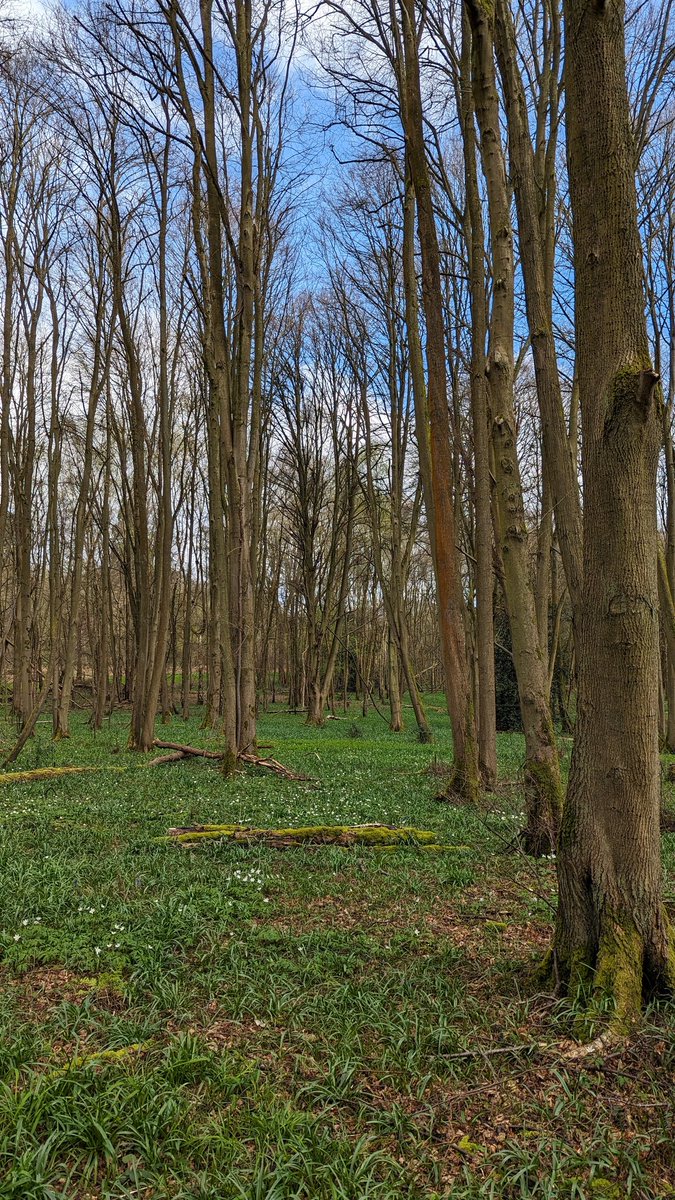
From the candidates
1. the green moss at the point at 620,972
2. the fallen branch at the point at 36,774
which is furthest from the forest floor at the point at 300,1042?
the fallen branch at the point at 36,774

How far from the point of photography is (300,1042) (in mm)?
2918

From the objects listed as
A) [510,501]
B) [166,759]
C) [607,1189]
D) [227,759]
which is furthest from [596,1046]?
[166,759]

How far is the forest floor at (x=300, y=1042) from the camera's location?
2170 mm

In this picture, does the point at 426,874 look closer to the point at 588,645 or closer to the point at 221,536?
the point at 588,645

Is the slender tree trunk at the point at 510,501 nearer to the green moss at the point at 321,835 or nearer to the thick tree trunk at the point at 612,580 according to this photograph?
the green moss at the point at 321,835

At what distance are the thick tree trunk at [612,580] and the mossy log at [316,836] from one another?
311 centimetres

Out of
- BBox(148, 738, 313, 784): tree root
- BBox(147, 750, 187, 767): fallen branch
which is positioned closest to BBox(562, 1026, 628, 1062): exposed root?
BBox(148, 738, 313, 784): tree root

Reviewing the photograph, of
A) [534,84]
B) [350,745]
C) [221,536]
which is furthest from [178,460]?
[534,84]

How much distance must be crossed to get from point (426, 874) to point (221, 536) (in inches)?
270

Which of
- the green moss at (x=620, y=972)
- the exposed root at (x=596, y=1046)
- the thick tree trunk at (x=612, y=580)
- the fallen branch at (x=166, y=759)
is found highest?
the thick tree trunk at (x=612, y=580)

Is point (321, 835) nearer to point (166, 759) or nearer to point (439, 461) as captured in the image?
point (439, 461)

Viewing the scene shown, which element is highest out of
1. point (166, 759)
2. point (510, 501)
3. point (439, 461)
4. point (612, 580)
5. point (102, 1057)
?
point (439, 461)

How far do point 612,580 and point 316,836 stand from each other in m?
4.20

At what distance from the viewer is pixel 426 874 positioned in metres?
5.39
